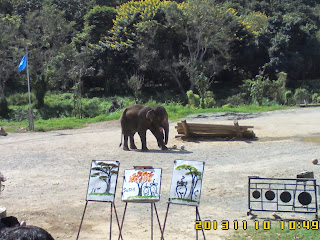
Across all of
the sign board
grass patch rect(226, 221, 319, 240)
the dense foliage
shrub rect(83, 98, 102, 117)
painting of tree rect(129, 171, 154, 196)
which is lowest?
grass patch rect(226, 221, 319, 240)

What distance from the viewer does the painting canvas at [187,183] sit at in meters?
7.55

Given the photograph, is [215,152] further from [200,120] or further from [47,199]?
[200,120]

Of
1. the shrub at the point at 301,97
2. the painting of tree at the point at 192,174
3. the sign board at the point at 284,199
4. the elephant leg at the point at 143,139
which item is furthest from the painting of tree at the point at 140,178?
the shrub at the point at 301,97

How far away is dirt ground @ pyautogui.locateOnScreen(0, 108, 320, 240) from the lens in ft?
30.0

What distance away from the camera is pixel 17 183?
1280 cm

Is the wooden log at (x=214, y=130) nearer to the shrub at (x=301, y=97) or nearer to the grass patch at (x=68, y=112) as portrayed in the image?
the grass patch at (x=68, y=112)

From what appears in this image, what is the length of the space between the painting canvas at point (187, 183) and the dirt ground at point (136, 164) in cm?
100

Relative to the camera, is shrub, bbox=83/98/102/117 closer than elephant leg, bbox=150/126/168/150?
No

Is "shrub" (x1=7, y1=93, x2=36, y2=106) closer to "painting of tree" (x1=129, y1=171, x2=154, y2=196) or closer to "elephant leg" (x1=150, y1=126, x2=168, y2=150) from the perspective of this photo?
"elephant leg" (x1=150, y1=126, x2=168, y2=150)

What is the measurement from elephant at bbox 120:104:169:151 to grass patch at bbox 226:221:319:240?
924 centimetres

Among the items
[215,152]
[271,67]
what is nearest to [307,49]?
[271,67]

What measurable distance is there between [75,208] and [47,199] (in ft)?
3.78

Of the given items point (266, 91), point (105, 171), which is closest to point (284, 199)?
point (105, 171)

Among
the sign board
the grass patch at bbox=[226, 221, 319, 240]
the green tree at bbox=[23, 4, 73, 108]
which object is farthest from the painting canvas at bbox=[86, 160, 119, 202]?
the green tree at bbox=[23, 4, 73, 108]
